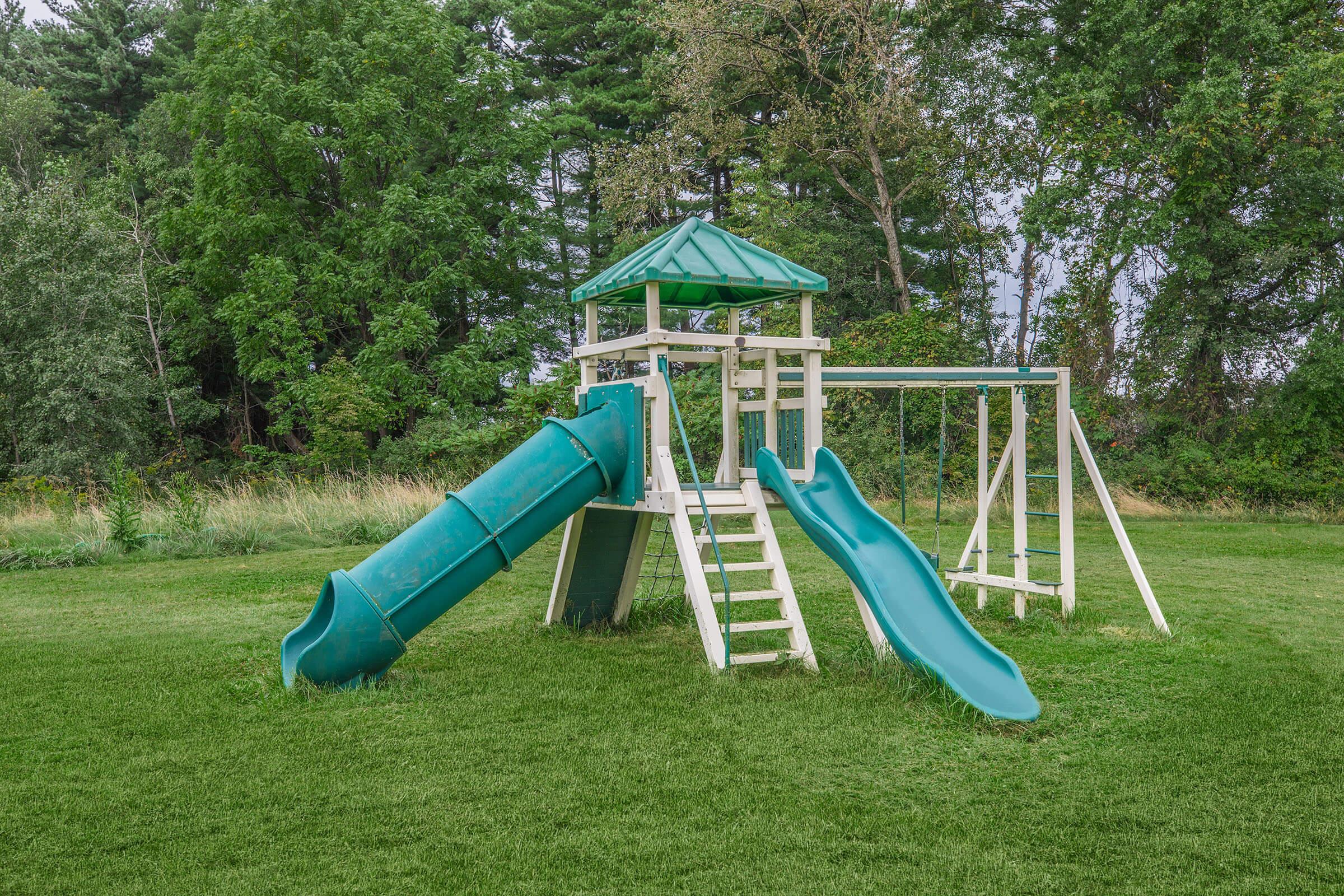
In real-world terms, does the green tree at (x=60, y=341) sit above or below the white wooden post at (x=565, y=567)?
above

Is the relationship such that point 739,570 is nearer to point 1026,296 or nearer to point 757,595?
point 757,595

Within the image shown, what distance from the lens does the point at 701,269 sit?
6.68 m

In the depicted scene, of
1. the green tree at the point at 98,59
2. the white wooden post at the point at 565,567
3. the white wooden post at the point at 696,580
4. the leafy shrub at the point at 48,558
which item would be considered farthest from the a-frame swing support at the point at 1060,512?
the green tree at the point at 98,59

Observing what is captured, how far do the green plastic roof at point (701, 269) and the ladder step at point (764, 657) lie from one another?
229 cm

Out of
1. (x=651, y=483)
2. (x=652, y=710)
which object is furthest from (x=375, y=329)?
(x=652, y=710)

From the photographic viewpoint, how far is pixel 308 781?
14.1 feet

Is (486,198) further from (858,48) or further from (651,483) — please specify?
(651,483)

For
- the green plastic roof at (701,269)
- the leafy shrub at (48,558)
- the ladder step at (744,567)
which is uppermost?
the green plastic roof at (701,269)

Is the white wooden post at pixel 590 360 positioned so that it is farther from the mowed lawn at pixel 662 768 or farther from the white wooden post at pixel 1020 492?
the white wooden post at pixel 1020 492

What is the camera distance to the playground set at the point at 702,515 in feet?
18.8

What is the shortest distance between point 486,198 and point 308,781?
21575mm

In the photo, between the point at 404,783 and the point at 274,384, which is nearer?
the point at 404,783

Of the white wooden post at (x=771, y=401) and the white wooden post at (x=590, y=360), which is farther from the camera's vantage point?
the white wooden post at (x=590, y=360)

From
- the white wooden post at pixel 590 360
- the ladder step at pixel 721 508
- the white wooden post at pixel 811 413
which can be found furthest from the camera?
the white wooden post at pixel 590 360
